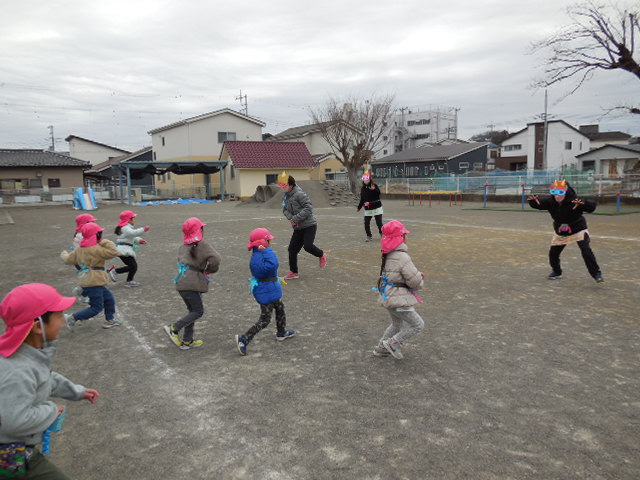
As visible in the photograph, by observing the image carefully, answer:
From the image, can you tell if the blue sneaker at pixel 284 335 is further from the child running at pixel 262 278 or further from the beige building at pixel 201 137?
the beige building at pixel 201 137

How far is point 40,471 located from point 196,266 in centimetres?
262

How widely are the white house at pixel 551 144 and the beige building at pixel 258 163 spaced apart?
30.4 m

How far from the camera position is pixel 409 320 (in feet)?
13.7

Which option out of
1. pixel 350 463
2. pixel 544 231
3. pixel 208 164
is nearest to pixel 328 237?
pixel 544 231

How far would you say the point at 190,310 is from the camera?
183 inches

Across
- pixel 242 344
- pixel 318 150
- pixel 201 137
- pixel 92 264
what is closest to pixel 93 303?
pixel 92 264

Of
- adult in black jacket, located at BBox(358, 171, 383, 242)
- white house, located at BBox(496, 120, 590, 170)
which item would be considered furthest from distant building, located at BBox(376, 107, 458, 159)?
adult in black jacket, located at BBox(358, 171, 383, 242)

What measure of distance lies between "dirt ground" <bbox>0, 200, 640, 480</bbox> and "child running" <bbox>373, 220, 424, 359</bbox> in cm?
27

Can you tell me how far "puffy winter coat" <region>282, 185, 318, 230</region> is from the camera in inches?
311

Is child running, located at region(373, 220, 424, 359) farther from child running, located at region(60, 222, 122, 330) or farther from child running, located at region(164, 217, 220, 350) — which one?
child running, located at region(60, 222, 122, 330)

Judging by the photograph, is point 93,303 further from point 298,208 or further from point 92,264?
point 298,208

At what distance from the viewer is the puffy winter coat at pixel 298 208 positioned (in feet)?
25.9

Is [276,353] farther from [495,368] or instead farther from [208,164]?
[208,164]

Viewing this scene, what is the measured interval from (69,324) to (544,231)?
488 inches
